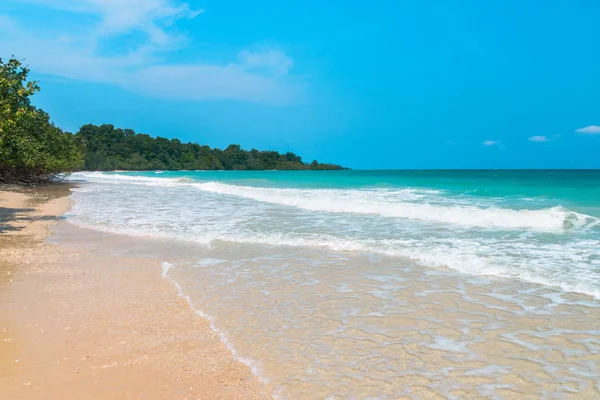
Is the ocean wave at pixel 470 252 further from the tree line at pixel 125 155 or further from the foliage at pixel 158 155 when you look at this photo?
the foliage at pixel 158 155

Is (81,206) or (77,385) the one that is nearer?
(77,385)

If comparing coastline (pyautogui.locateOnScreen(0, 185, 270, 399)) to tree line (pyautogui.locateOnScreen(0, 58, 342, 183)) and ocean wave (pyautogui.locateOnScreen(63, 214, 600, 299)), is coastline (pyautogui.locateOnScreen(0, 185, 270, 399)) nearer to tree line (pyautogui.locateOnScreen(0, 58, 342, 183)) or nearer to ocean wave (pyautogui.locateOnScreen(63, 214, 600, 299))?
ocean wave (pyautogui.locateOnScreen(63, 214, 600, 299))

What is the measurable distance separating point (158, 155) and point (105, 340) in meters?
165

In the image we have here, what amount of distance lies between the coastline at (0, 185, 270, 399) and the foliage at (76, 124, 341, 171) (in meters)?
121

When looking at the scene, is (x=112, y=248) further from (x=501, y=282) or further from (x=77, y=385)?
(x=501, y=282)

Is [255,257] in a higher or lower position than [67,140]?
lower

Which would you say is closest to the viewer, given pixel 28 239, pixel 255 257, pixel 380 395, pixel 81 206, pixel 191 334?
pixel 380 395

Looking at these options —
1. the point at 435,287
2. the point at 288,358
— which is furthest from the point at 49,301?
the point at 435,287

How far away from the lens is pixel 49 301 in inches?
242

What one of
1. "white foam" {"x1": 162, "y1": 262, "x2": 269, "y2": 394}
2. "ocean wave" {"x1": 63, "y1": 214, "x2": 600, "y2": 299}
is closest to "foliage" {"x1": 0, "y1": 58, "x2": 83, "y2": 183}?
"ocean wave" {"x1": 63, "y1": 214, "x2": 600, "y2": 299}

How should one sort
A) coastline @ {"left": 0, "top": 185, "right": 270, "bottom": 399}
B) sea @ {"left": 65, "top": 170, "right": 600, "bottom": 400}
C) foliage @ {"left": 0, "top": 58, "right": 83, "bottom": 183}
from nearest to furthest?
1. coastline @ {"left": 0, "top": 185, "right": 270, "bottom": 399}
2. sea @ {"left": 65, "top": 170, "right": 600, "bottom": 400}
3. foliage @ {"left": 0, "top": 58, "right": 83, "bottom": 183}

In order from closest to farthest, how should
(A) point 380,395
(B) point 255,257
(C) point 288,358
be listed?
(A) point 380,395
(C) point 288,358
(B) point 255,257

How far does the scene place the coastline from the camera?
12.4ft

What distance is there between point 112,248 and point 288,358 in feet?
24.1
